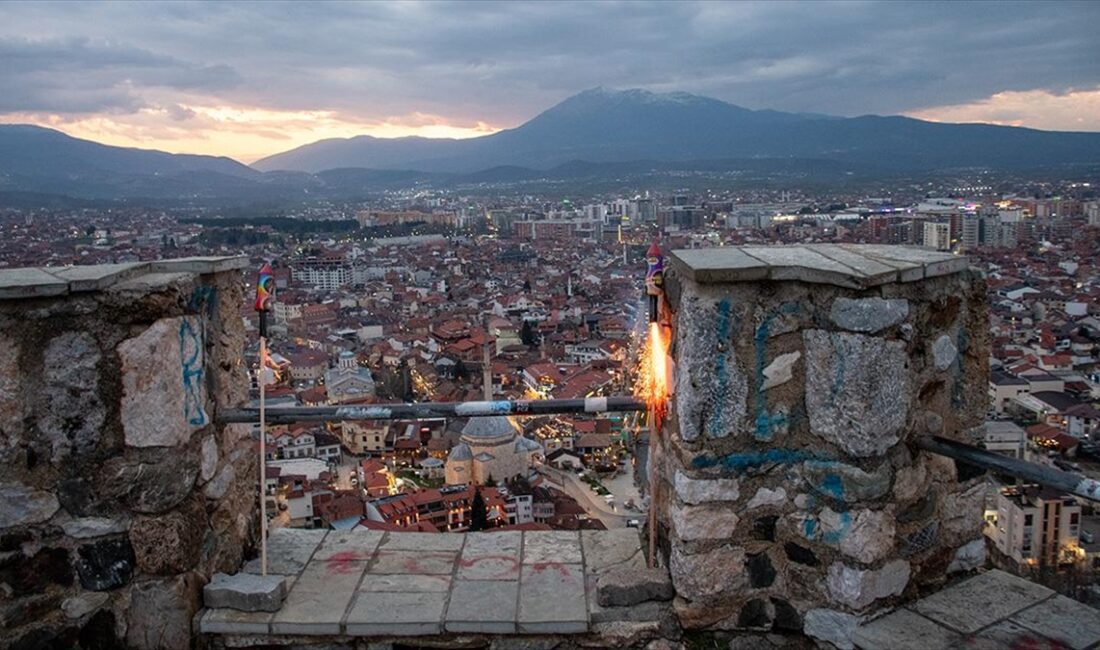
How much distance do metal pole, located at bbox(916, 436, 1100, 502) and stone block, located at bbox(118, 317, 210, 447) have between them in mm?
2294

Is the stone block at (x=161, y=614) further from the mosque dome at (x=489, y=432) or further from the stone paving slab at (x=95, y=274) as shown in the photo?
the mosque dome at (x=489, y=432)

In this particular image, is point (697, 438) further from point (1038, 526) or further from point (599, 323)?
point (599, 323)

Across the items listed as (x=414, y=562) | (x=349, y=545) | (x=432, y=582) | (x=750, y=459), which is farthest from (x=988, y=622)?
(x=349, y=545)

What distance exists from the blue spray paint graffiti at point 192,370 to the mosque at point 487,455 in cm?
1884

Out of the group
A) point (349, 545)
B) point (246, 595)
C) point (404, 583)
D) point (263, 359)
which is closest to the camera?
point (246, 595)

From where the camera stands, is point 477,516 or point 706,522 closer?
point 706,522

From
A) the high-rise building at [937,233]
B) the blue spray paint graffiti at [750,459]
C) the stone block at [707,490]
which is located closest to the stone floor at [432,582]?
the stone block at [707,490]

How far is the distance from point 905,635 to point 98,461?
2498mm

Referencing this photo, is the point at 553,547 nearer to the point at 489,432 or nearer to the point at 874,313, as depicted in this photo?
the point at 874,313

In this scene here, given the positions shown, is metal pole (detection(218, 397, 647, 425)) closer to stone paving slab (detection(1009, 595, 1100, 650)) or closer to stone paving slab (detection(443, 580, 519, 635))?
stone paving slab (detection(443, 580, 519, 635))

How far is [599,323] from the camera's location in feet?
148

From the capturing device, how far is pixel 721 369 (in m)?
2.75

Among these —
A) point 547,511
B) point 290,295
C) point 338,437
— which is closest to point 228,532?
point 547,511

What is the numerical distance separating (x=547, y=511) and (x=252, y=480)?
13933mm
